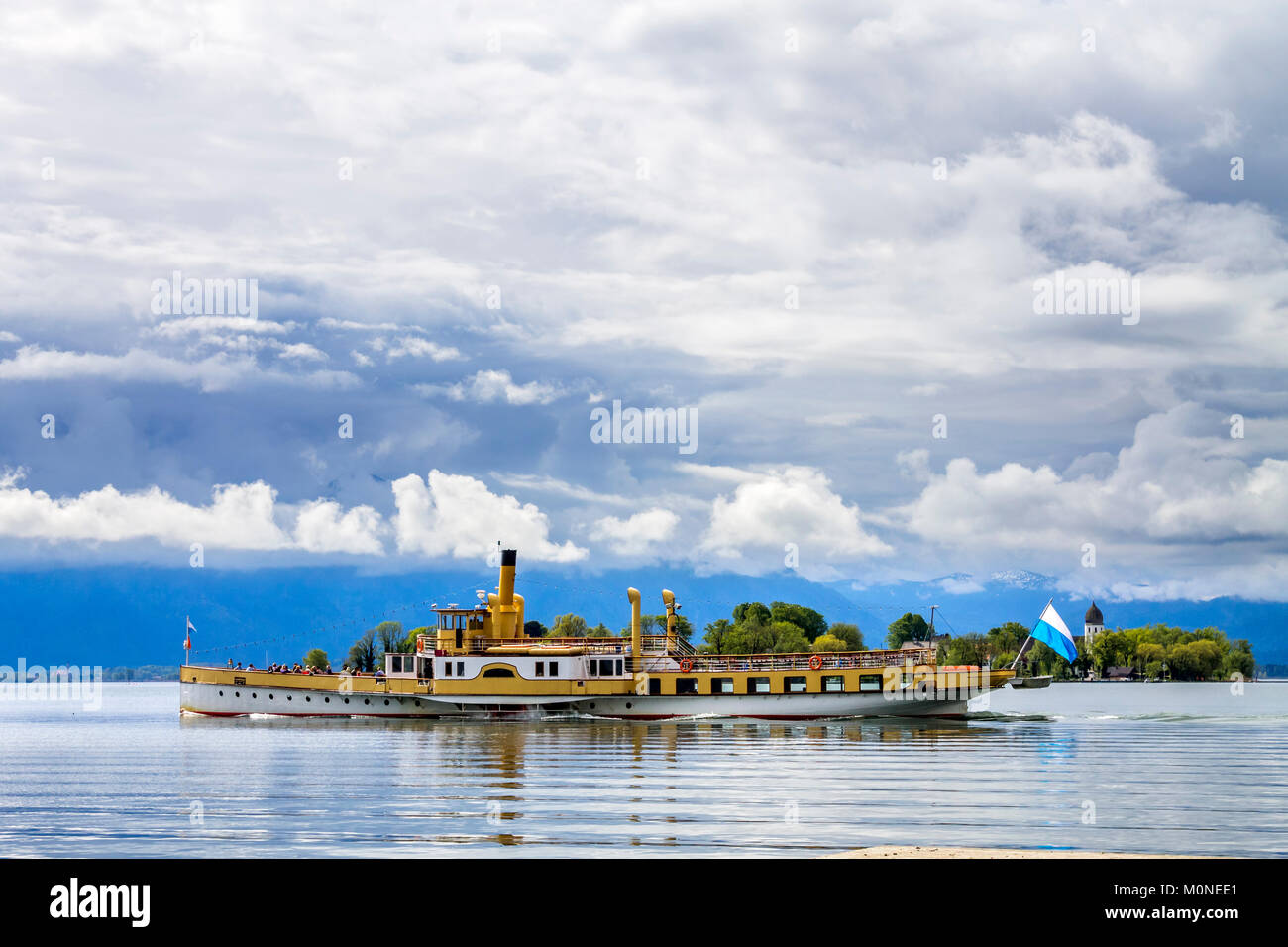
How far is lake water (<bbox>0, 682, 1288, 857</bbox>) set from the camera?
30.4 metres

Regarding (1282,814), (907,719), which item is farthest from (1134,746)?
(1282,814)

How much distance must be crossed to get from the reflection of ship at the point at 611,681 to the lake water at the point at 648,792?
966 cm

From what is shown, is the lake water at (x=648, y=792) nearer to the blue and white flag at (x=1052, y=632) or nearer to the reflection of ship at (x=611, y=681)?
the blue and white flag at (x=1052, y=632)

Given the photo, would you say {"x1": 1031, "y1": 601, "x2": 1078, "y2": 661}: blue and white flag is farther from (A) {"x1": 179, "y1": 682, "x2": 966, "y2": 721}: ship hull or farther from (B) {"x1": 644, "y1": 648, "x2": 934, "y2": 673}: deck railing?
(B) {"x1": 644, "y1": 648, "x2": 934, "y2": 673}: deck railing

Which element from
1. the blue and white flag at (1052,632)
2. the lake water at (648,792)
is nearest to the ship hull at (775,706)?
the blue and white flag at (1052,632)

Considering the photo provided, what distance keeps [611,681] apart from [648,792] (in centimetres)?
5146

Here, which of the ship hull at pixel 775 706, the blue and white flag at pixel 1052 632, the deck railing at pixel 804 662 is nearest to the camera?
the blue and white flag at pixel 1052 632

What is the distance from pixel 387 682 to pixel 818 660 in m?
34.3

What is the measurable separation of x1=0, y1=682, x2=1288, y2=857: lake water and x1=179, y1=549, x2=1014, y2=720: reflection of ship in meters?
9.66

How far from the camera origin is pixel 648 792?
4059 cm

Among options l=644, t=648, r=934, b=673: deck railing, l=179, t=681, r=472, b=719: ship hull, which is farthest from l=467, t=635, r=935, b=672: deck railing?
l=179, t=681, r=472, b=719: ship hull

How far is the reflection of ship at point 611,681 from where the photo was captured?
8850 centimetres

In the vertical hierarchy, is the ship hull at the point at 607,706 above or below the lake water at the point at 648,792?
below

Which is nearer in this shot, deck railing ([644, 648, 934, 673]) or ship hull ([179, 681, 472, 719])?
deck railing ([644, 648, 934, 673])
